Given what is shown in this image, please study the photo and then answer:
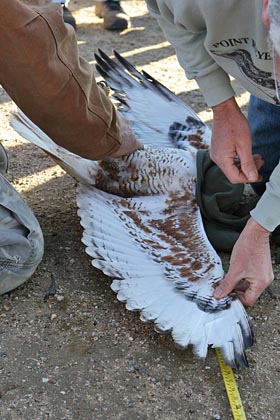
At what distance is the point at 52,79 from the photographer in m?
1.84

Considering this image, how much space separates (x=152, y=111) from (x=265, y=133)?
441 mm

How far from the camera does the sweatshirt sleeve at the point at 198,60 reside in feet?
5.83

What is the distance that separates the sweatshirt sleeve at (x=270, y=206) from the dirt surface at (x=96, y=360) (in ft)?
1.32

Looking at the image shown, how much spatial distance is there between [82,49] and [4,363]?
2443 millimetres

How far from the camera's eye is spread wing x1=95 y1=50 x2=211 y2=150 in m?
2.53

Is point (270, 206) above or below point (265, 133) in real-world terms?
above

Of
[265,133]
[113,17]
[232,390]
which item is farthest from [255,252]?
[113,17]

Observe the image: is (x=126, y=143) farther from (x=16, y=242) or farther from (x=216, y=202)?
(x=16, y=242)

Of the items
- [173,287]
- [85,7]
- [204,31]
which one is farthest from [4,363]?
[85,7]

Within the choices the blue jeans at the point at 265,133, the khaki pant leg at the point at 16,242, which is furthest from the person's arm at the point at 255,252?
the blue jeans at the point at 265,133

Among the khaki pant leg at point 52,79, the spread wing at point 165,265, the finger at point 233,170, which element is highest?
the khaki pant leg at point 52,79

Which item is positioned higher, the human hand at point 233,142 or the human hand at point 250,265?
the human hand at point 233,142

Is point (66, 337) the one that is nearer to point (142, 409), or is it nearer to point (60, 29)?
point (142, 409)

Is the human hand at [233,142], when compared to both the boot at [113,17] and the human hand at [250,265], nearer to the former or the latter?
the human hand at [250,265]
